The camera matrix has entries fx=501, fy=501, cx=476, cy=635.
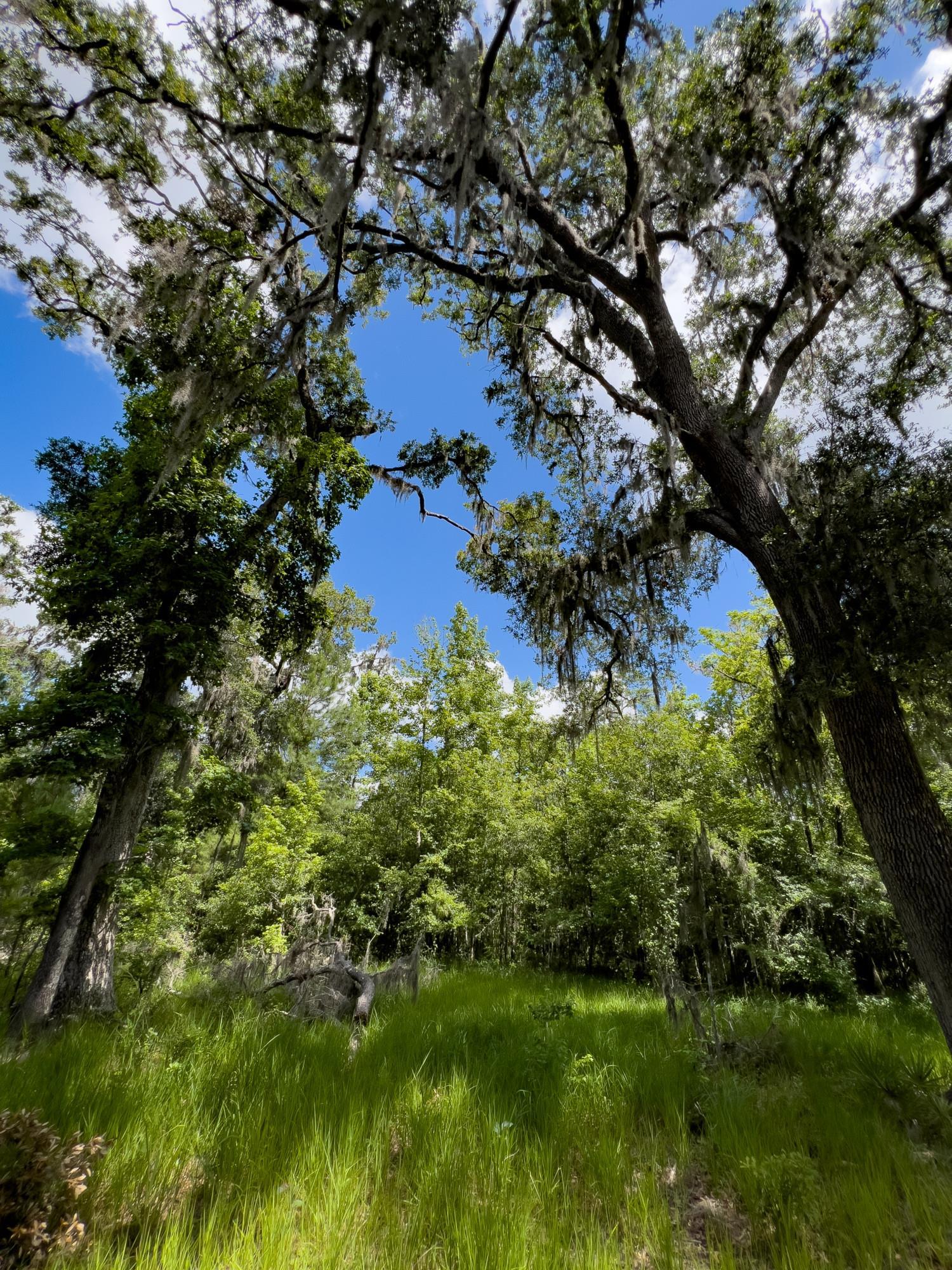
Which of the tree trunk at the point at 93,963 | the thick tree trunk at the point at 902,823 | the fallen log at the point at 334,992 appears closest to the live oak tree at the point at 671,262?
the thick tree trunk at the point at 902,823

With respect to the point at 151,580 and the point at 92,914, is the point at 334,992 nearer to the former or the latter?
the point at 92,914

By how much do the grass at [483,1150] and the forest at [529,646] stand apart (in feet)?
0.09

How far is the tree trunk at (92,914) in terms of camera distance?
20.7 ft

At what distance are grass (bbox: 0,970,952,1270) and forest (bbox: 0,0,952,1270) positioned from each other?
29 millimetres

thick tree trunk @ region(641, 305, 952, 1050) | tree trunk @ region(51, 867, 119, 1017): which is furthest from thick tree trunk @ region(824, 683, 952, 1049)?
tree trunk @ region(51, 867, 119, 1017)

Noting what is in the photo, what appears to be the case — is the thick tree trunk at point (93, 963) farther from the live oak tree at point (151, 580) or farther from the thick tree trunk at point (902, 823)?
the thick tree trunk at point (902, 823)

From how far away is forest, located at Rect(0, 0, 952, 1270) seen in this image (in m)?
2.54

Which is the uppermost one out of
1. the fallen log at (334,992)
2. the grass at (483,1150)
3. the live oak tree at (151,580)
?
the live oak tree at (151,580)

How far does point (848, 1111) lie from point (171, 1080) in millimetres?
4394

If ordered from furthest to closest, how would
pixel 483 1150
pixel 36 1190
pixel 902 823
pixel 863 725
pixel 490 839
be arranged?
pixel 490 839 → pixel 863 725 → pixel 902 823 → pixel 483 1150 → pixel 36 1190

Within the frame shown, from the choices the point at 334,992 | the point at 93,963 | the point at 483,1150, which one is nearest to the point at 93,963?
the point at 93,963

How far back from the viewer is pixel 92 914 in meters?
6.77

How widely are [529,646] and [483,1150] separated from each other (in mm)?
5473

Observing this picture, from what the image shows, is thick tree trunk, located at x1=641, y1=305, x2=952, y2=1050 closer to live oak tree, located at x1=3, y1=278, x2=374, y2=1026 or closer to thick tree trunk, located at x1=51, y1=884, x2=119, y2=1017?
live oak tree, located at x1=3, y1=278, x2=374, y2=1026
